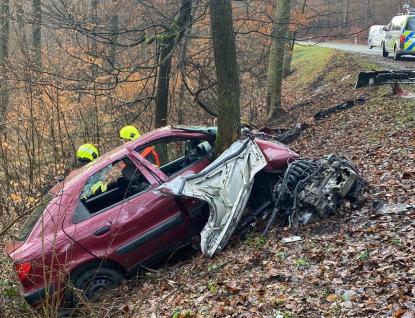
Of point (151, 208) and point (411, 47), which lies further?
point (411, 47)

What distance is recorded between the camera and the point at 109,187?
6.73 m

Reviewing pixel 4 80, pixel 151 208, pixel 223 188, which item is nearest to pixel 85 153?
pixel 151 208

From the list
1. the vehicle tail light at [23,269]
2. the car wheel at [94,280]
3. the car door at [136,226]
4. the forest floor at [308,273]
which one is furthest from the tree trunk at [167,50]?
the vehicle tail light at [23,269]

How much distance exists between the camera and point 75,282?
565 centimetres

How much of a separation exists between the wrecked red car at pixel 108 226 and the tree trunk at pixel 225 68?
896mm

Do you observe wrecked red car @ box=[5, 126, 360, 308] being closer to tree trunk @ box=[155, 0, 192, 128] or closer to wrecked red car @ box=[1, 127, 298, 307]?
wrecked red car @ box=[1, 127, 298, 307]

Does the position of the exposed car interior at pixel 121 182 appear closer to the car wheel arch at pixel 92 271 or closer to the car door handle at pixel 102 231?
the car door handle at pixel 102 231

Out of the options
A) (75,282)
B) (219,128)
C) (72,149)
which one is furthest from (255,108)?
(75,282)

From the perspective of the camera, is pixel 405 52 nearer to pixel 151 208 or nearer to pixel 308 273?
pixel 151 208

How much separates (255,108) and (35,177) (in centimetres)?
894

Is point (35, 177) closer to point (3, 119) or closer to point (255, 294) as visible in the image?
point (3, 119)

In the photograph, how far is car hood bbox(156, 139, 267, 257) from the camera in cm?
581

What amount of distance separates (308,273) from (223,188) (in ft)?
5.91

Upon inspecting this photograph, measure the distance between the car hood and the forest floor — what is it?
0.31 meters
